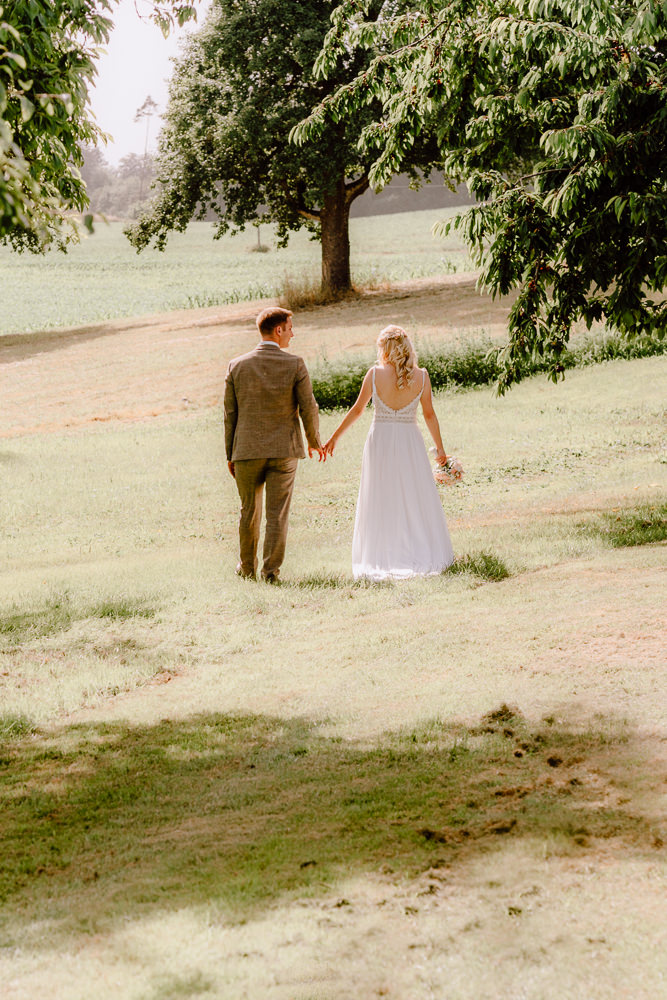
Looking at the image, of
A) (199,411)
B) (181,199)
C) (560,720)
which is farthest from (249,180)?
(560,720)

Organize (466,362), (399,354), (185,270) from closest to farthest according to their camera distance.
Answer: (399,354), (466,362), (185,270)

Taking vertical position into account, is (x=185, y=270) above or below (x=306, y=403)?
above

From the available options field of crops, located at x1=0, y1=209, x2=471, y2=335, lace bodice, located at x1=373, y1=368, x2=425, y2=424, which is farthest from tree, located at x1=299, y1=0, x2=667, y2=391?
field of crops, located at x1=0, y1=209, x2=471, y2=335

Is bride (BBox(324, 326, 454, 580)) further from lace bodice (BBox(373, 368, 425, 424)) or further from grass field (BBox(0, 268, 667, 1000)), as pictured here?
grass field (BBox(0, 268, 667, 1000))

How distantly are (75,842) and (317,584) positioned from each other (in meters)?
4.67

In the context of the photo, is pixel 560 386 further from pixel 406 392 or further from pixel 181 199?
pixel 181 199

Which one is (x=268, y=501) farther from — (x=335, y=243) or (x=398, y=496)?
(x=335, y=243)

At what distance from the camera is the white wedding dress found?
903 cm

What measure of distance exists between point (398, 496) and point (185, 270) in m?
65.3

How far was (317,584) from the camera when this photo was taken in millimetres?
9195

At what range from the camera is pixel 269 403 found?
8836mm

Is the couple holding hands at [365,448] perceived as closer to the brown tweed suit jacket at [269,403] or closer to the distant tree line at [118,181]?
the brown tweed suit jacket at [269,403]

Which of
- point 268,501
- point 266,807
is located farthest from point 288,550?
point 266,807

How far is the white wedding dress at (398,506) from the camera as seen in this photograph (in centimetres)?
903
